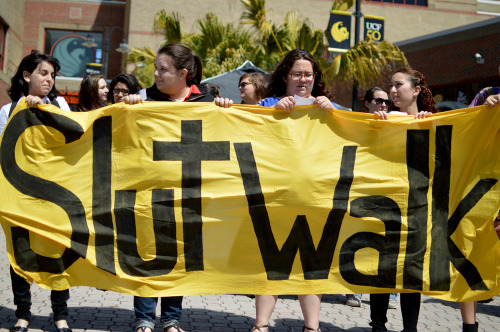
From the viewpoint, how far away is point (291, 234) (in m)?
4.56

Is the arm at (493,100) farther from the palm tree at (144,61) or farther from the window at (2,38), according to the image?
the window at (2,38)

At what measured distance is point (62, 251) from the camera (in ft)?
14.8

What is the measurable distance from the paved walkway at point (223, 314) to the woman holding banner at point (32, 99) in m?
0.25

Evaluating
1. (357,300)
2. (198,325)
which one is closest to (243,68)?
(357,300)

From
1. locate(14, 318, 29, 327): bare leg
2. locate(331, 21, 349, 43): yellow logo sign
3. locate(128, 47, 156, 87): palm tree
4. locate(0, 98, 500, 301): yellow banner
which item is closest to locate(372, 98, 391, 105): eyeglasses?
locate(0, 98, 500, 301): yellow banner

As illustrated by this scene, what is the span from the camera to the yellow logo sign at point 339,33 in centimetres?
1667

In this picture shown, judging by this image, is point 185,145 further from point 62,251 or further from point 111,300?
point 111,300

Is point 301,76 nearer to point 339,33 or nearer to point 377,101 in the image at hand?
point 377,101

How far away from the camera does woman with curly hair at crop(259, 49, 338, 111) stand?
4625mm

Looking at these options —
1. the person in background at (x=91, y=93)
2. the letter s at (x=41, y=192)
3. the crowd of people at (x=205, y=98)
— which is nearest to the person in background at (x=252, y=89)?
the person in background at (x=91, y=93)

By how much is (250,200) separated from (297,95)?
0.91 m

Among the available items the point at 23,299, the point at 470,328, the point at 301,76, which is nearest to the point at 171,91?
the point at 301,76

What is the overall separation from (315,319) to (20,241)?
221 cm

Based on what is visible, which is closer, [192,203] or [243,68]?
[192,203]
